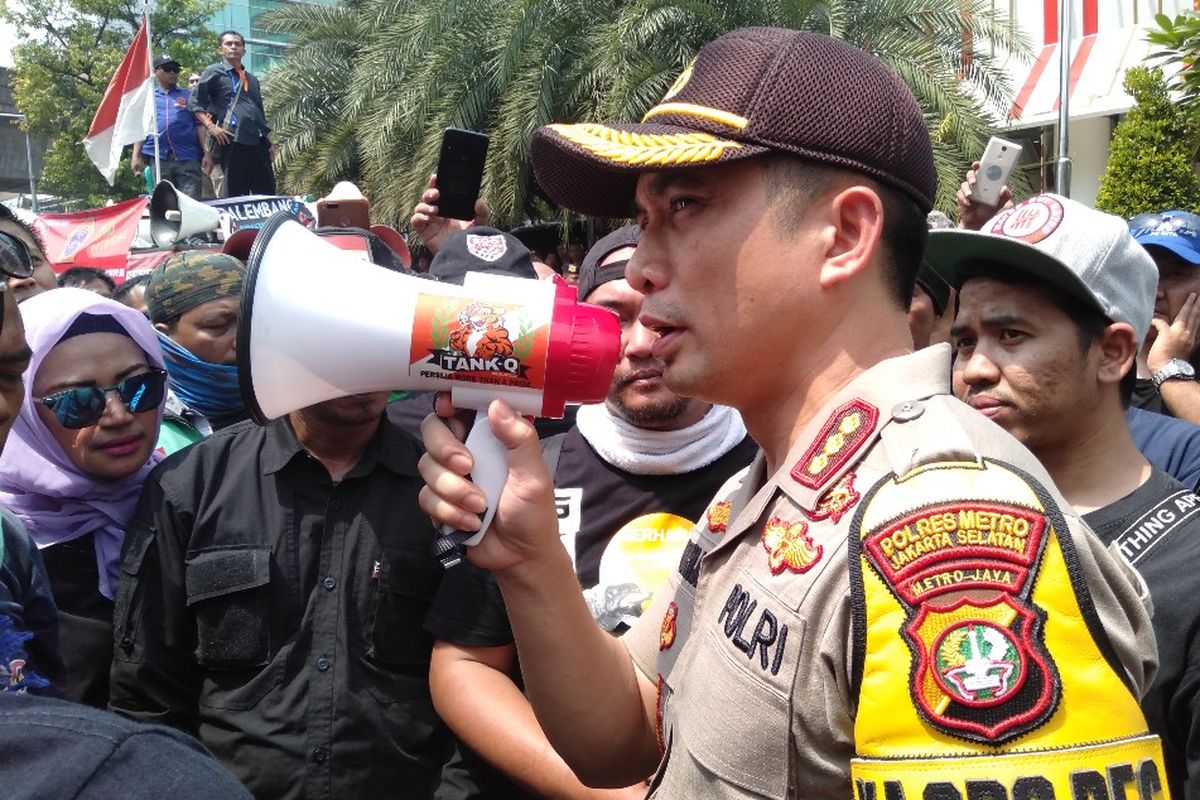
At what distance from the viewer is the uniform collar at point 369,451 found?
121 inches

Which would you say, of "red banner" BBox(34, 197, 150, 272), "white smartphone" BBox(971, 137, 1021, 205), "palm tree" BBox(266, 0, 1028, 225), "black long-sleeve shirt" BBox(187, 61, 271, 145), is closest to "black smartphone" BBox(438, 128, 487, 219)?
"white smartphone" BBox(971, 137, 1021, 205)

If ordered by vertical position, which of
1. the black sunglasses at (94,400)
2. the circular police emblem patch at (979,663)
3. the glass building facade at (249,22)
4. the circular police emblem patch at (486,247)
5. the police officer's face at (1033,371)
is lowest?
the glass building facade at (249,22)

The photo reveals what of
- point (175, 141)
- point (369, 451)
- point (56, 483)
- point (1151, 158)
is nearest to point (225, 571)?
point (369, 451)

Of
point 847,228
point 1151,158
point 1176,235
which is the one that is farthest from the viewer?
point 1151,158

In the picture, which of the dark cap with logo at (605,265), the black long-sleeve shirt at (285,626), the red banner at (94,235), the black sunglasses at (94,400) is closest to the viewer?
the black long-sleeve shirt at (285,626)

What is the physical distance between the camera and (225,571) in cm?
291

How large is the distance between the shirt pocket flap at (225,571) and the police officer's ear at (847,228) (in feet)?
6.11

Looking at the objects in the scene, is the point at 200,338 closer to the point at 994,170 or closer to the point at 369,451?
the point at 369,451

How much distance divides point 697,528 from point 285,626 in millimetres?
1382

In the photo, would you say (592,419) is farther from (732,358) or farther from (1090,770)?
(1090,770)

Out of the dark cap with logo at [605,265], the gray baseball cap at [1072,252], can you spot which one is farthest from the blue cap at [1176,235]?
the dark cap with logo at [605,265]

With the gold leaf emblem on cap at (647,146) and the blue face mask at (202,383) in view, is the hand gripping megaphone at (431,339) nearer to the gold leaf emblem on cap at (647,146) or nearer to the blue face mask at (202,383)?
the gold leaf emblem on cap at (647,146)

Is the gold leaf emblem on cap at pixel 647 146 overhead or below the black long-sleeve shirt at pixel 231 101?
overhead

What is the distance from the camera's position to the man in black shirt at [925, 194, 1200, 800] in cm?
248
